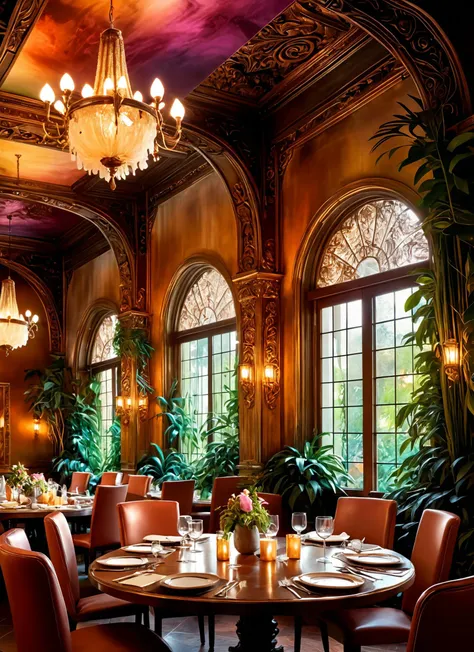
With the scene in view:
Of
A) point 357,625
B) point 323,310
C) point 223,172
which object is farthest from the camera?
point 223,172

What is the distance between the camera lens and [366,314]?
648 cm

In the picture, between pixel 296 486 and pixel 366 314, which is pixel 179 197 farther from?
pixel 296 486

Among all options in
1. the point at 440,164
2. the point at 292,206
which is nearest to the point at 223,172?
the point at 292,206

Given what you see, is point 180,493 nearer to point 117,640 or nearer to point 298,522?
point 298,522

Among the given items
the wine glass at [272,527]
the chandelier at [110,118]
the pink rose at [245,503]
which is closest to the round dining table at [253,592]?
the wine glass at [272,527]

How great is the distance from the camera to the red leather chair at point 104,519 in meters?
6.44

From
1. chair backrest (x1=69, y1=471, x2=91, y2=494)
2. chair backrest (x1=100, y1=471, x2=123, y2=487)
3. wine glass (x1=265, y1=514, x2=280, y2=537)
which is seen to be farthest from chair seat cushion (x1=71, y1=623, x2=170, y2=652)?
chair backrest (x1=69, y1=471, x2=91, y2=494)

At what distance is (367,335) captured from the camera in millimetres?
6461

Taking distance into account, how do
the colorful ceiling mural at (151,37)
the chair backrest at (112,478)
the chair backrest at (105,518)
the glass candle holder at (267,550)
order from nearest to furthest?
the glass candle holder at (267,550) → the colorful ceiling mural at (151,37) → the chair backrest at (105,518) → the chair backrest at (112,478)

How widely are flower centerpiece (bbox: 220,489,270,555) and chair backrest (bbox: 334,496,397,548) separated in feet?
3.50

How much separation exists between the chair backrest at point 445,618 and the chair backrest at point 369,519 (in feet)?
6.76

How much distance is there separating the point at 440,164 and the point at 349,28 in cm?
189

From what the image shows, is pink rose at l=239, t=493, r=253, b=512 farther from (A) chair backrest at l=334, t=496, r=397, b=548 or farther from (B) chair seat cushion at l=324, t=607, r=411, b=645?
(A) chair backrest at l=334, t=496, r=397, b=548

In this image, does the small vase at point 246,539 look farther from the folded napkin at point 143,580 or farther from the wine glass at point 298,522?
the folded napkin at point 143,580
